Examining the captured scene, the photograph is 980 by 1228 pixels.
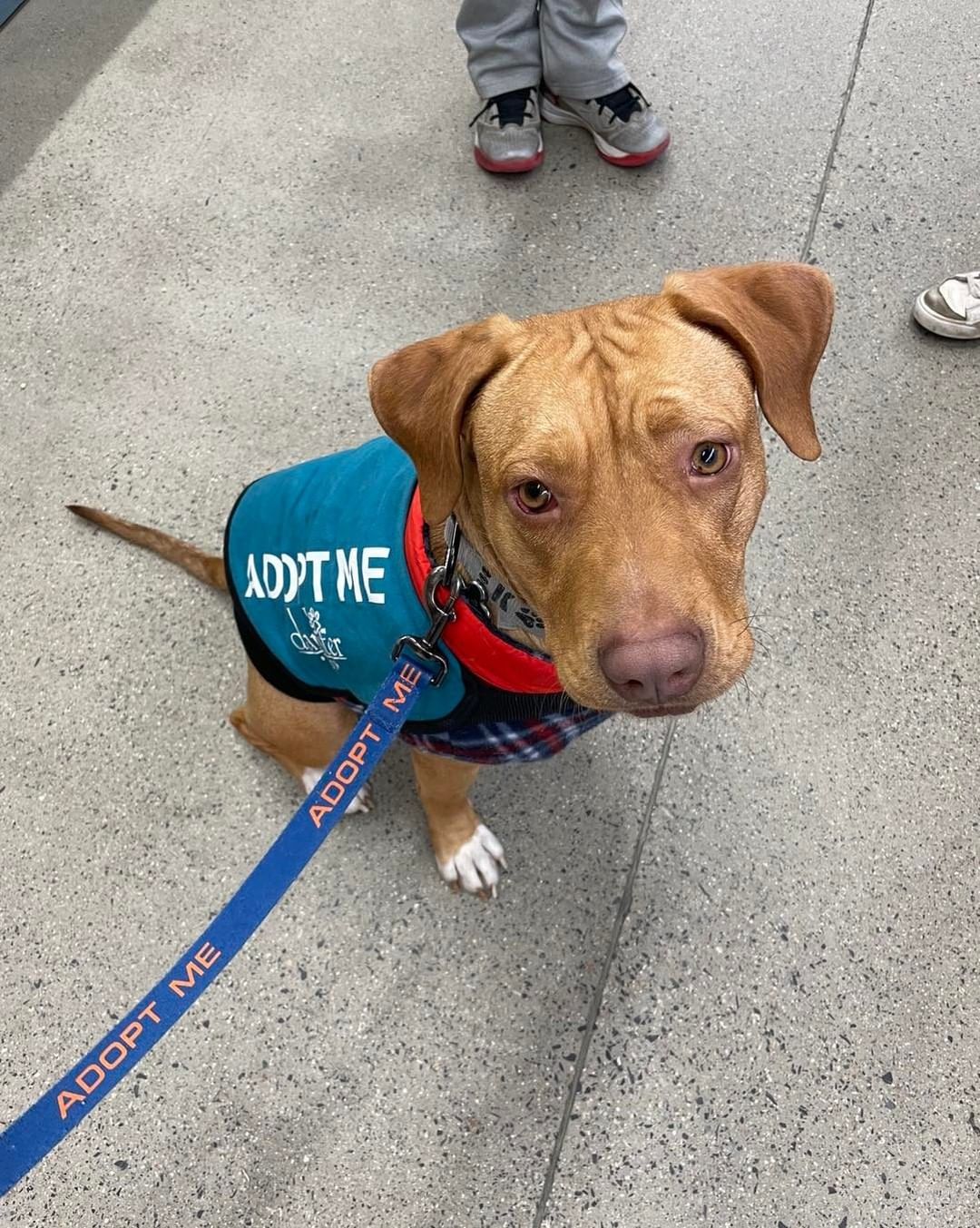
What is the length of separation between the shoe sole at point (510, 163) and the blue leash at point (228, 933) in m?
2.53

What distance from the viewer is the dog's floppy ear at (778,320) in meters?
1.53

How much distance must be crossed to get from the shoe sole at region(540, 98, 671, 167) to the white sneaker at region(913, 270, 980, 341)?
116 centimetres

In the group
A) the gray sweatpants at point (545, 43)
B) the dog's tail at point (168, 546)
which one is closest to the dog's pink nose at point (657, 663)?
the dog's tail at point (168, 546)

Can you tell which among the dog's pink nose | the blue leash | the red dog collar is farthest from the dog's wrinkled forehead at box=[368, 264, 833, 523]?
the dog's pink nose

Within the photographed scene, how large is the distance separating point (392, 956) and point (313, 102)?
3.39 m

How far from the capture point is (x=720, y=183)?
11.0 feet

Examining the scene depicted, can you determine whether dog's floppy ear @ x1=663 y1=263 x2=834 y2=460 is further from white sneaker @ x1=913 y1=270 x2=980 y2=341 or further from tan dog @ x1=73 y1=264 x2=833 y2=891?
white sneaker @ x1=913 y1=270 x2=980 y2=341

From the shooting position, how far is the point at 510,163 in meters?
3.39

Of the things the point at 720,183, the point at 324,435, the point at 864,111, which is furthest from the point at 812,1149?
the point at 864,111

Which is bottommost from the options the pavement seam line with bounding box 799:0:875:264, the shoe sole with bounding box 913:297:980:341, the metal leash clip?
the shoe sole with bounding box 913:297:980:341

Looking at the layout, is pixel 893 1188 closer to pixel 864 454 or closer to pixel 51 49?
pixel 864 454

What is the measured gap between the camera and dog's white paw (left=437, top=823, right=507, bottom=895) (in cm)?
222

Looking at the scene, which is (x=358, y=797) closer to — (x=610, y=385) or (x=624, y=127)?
(x=610, y=385)

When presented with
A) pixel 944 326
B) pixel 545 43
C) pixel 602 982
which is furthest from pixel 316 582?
pixel 545 43
